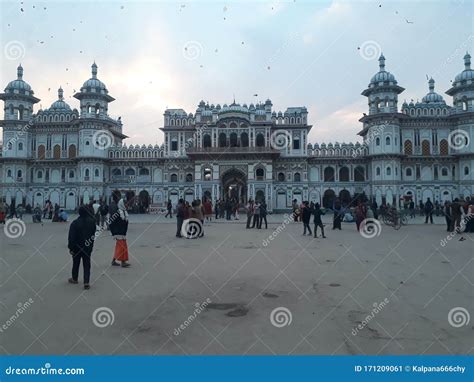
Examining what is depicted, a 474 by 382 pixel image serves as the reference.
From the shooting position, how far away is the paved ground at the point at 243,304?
4.12 meters

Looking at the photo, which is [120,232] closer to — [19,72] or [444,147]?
[444,147]

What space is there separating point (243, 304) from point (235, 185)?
40063mm

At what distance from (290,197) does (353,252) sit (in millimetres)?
31776

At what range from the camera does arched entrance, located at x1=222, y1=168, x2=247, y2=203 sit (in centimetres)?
4172

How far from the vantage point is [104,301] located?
18.5 ft

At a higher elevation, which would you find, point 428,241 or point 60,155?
point 60,155

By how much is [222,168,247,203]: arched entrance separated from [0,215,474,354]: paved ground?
31953mm

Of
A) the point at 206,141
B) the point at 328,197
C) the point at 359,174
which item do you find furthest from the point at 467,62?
the point at 206,141

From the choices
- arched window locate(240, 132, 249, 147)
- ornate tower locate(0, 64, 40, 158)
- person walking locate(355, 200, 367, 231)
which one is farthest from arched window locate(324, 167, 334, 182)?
ornate tower locate(0, 64, 40, 158)

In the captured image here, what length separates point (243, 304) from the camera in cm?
547

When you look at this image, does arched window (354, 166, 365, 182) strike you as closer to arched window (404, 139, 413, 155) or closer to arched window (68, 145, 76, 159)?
arched window (404, 139, 413, 155)

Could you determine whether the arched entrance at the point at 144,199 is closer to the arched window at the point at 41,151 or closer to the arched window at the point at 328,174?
the arched window at the point at 41,151

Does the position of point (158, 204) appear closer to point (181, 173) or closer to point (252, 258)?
point (181, 173)

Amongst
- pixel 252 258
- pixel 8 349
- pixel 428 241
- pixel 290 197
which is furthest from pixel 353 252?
pixel 290 197
